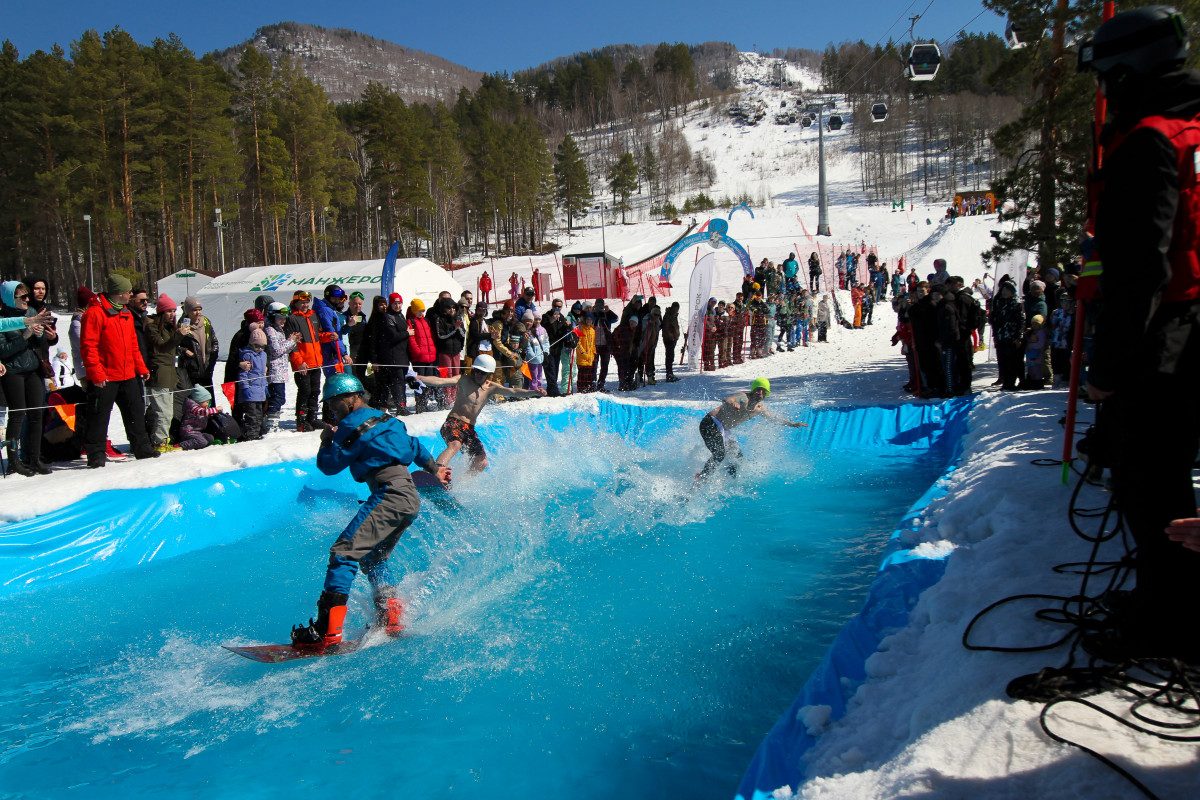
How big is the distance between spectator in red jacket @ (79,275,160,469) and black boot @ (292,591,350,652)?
488 cm

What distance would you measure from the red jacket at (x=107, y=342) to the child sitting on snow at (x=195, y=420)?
1100mm

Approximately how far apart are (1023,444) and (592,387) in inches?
349

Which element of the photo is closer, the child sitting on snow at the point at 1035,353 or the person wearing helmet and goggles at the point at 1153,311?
the person wearing helmet and goggles at the point at 1153,311

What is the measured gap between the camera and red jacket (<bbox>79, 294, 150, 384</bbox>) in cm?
764

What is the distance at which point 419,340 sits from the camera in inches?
451

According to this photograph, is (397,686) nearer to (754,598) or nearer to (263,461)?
(754,598)

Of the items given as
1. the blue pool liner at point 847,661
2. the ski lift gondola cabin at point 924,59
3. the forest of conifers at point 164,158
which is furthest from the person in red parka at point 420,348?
the forest of conifers at point 164,158

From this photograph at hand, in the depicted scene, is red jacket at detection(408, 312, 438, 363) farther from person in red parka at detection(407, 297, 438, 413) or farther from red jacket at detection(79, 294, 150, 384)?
red jacket at detection(79, 294, 150, 384)

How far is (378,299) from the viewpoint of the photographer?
10844mm

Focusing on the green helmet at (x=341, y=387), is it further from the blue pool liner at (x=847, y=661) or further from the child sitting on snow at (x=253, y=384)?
the child sitting on snow at (x=253, y=384)

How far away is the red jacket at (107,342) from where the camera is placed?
764 centimetres

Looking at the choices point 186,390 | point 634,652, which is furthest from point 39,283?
point 634,652

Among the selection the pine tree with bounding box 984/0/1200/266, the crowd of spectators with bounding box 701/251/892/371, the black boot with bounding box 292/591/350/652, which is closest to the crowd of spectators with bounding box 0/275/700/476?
the black boot with bounding box 292/591/350/652

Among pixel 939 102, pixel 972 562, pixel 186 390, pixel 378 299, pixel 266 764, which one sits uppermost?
pixel 939 102
